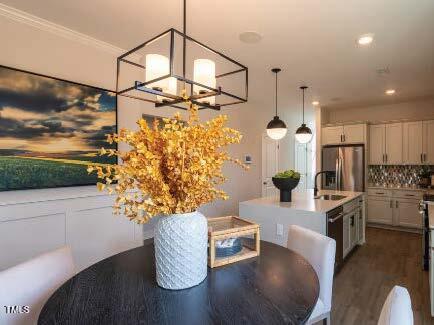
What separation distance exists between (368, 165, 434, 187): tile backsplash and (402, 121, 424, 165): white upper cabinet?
1.15 ft

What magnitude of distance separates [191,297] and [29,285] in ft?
2.59

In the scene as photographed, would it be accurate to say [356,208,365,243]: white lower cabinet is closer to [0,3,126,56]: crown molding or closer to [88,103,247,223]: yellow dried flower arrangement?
[88,103,247,223]: yellow dried flower arrangement

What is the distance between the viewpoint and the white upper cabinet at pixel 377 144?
5.36 meters

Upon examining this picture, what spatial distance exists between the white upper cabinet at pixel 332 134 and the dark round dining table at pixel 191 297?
489cm

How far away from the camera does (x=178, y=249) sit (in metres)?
1.12

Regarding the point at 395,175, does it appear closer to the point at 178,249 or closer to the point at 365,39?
the point at 365,39

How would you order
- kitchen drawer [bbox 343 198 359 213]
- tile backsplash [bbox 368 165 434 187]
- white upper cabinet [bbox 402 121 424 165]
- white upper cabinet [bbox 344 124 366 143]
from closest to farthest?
1. kitchen drawer [bbox 343 198 359 213]
2. white upper cabinet [bbox 402 121 424 165]
3. tile backsplash [bbox 368 165 434 187]
4. white upper cabinet [bbox 344 124 366 143]

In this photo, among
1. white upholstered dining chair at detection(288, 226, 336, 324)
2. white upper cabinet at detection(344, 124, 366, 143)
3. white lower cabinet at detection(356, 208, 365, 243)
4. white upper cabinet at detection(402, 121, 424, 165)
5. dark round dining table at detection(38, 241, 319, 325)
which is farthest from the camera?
white upper cabinet at detection(344, 124, 366, 143)

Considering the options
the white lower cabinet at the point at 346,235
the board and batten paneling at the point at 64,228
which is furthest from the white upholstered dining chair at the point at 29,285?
the white lower cabinet at the point at 346,235

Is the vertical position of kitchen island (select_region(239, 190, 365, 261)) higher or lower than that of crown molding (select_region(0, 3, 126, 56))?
lower

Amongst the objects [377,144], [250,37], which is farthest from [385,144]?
[250,37]

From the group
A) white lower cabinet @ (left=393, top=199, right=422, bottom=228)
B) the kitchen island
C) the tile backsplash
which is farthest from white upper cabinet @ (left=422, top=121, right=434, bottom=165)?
the kitchen island

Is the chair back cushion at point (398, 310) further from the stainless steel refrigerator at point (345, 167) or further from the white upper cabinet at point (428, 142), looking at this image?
the white upper cabinet at point (428, 142)

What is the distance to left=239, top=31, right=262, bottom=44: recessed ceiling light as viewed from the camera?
256 cm
